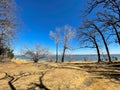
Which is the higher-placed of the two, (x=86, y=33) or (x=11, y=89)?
(x=86, y=33)

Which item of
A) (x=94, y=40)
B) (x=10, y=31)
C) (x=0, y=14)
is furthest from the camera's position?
(x=94, y=40)

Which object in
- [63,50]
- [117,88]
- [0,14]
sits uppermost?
[0,14]

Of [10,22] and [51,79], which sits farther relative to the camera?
[10,22]

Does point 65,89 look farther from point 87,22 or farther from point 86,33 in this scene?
point 86,33

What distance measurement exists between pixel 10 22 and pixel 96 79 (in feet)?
35.5

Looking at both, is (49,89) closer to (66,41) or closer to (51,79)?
(51,79)

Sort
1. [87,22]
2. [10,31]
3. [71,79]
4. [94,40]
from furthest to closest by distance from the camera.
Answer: [94,40]
[87,22]
[10,31]
[71,79]

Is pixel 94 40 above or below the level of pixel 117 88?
above

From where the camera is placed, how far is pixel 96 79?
6.88 metres

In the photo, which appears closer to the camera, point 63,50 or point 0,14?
point 0,14

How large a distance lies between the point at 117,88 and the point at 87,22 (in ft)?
49.8

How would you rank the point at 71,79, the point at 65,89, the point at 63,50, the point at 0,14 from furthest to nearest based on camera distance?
the point at 63,50, the point at 0,14, the point at 71,79, the point at 65,89

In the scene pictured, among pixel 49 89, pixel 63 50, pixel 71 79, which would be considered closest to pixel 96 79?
pixel 71 79

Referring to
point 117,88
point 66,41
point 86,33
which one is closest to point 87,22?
point 86,33
